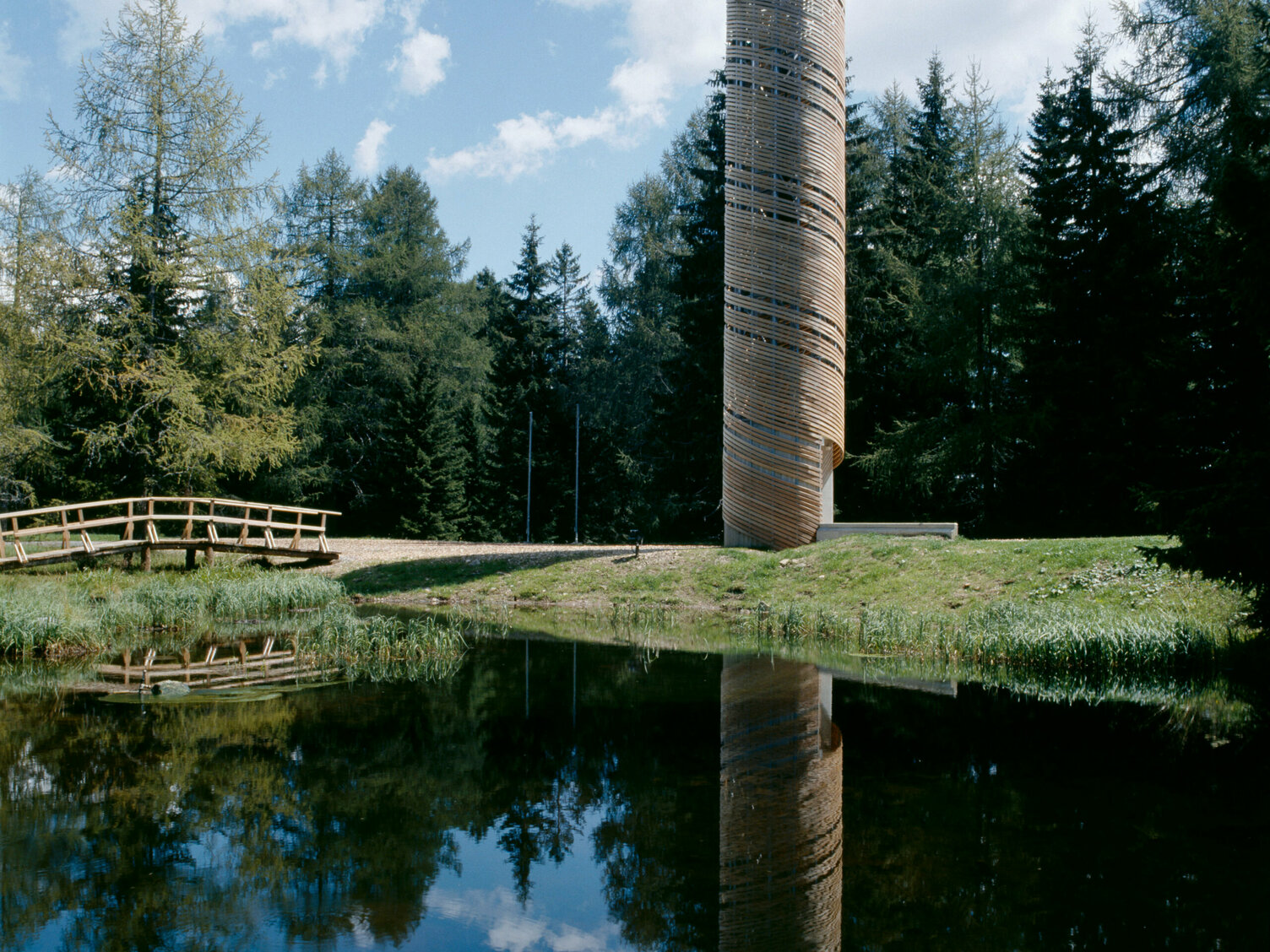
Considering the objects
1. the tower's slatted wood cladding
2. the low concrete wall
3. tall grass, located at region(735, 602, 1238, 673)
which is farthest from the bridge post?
the low concrete wall

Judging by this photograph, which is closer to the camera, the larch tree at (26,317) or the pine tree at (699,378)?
the larch tree at (26,317)

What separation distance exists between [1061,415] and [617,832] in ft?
56.8

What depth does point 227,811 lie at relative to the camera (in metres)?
5.27

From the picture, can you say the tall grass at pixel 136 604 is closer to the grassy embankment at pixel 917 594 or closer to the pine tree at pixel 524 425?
the grassy embankment at pixel 917 594

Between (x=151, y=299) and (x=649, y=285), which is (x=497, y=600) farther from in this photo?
Answer: (x=649, y=285)

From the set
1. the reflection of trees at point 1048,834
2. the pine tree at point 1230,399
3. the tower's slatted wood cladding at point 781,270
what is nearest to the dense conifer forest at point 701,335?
the pine tree at point 1230,399

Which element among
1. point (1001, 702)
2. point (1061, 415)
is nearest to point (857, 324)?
point (1061, 415)

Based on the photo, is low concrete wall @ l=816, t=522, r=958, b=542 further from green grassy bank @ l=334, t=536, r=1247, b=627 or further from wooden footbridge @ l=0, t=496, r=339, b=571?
wooden footbridge @ l=0, t=496, r=339, b=571

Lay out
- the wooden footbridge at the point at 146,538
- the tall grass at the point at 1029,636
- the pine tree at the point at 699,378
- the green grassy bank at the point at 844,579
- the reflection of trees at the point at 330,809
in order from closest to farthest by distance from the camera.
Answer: the reflection of trees at the point at 330,809, the tall grass at the point at 1029,636, the green grassy bank at the point at 844,579, the wooden footbridge at the point at 146,538, the pine tree at the point at 699,378

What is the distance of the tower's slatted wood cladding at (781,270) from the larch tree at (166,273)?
9546mm

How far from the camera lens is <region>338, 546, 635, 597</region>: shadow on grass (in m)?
16.6

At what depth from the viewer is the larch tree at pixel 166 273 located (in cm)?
1769

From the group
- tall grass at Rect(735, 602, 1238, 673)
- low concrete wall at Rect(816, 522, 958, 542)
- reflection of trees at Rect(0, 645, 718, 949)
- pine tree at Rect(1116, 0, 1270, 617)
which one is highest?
pine tree at Rect(1116, 0, 1270, 617)

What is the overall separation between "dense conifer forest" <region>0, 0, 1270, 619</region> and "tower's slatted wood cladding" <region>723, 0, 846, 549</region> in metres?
5.37
